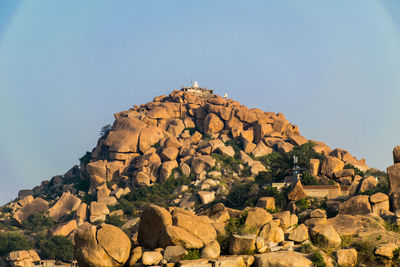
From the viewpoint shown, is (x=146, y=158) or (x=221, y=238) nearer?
(x=221, y=238)

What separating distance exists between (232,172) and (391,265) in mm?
57964

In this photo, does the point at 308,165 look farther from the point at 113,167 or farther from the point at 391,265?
the point at 391,265

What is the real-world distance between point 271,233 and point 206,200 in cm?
4553

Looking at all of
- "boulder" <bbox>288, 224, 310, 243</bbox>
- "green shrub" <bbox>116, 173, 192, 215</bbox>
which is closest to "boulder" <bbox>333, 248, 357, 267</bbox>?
"boulder" <bbox>288, 224, 310, 243</bbox>

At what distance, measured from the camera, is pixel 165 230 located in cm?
2217

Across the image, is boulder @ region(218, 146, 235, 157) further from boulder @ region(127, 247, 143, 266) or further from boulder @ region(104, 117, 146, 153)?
boulder @ region(127, 247, 143, 266)

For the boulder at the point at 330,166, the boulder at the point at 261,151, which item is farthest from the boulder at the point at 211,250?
the boulder at the point at 261,151

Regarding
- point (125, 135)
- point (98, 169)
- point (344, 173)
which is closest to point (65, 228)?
point (98, 169)

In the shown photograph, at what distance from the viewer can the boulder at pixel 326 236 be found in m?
22.9

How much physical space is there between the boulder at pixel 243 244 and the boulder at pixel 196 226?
1092 mm

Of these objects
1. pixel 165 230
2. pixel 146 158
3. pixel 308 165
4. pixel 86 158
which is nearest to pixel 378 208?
pixel 165 230

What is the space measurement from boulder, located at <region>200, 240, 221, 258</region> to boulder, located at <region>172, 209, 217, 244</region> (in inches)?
21.8

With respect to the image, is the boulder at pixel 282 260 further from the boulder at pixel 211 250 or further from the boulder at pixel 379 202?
the boulder at pixel 379 202

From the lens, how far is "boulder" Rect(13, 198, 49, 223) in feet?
251
